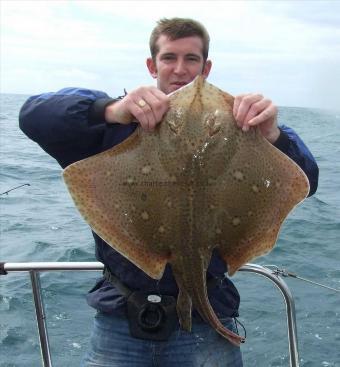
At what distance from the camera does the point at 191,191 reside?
245 cm

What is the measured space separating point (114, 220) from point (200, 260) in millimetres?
482

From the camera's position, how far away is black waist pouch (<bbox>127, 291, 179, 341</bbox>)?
122 inches

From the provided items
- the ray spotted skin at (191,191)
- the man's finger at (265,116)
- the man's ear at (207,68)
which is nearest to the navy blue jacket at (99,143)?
the man's finger at (265,116)

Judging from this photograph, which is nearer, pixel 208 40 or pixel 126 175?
pixel 126 175

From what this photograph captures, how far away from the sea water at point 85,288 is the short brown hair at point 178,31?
416 centimetres

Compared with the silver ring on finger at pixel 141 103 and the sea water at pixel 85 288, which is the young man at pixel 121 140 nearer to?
the silver ring on finger at pixel 141 103

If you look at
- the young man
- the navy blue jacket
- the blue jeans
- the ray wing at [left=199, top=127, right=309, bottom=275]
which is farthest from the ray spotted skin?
the blue jeans

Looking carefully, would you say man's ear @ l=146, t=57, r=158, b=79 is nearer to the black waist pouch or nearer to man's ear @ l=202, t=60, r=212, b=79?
man's ear @ l=202, t=60, r=212, b=79

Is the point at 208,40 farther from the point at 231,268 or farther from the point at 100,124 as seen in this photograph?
the point at 231,268

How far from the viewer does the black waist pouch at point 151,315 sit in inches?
122

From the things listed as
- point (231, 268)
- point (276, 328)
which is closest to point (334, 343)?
point (276, 328)

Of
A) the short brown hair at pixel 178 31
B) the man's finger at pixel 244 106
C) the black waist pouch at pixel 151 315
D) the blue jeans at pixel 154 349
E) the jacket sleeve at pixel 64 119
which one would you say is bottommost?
the blue jeans at pixel 154 349

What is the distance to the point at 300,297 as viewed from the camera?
8312 millimetres

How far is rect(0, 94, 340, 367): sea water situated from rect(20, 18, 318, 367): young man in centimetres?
317
